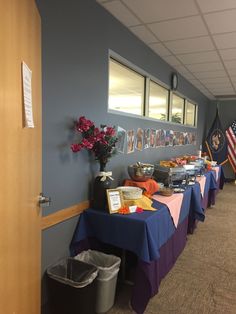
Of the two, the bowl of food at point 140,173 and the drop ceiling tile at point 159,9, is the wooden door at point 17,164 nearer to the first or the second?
the drop ceiling tile at point 159,9

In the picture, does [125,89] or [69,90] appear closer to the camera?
[69,90]

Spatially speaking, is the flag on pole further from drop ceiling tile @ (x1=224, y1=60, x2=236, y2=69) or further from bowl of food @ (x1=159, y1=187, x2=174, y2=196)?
bowl of food @ (x1=159, y1=187, x2=174, y2=196)

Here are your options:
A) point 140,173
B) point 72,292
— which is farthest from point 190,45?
point 72,292

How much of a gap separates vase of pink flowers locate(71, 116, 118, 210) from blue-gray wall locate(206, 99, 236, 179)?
6298 millimetres

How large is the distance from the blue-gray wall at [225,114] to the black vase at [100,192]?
6366 mm

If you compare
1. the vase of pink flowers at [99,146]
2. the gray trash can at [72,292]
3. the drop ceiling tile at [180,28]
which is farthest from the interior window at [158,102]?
the gray trash can at [72,292]

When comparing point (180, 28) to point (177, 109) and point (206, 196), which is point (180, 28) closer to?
point (177, 109)

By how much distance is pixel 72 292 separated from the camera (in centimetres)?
177

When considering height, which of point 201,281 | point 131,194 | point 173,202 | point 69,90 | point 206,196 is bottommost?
point 201,281

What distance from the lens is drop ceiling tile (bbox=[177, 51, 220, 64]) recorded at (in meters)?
3.66

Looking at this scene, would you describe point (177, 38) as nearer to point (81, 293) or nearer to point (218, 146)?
point (81, 293)

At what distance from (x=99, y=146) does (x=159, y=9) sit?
1.42 metres

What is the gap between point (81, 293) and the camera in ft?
5.73

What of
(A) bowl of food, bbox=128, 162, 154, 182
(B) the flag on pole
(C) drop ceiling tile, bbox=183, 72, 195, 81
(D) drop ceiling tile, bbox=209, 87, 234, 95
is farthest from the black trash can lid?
(B) the flag on pole
